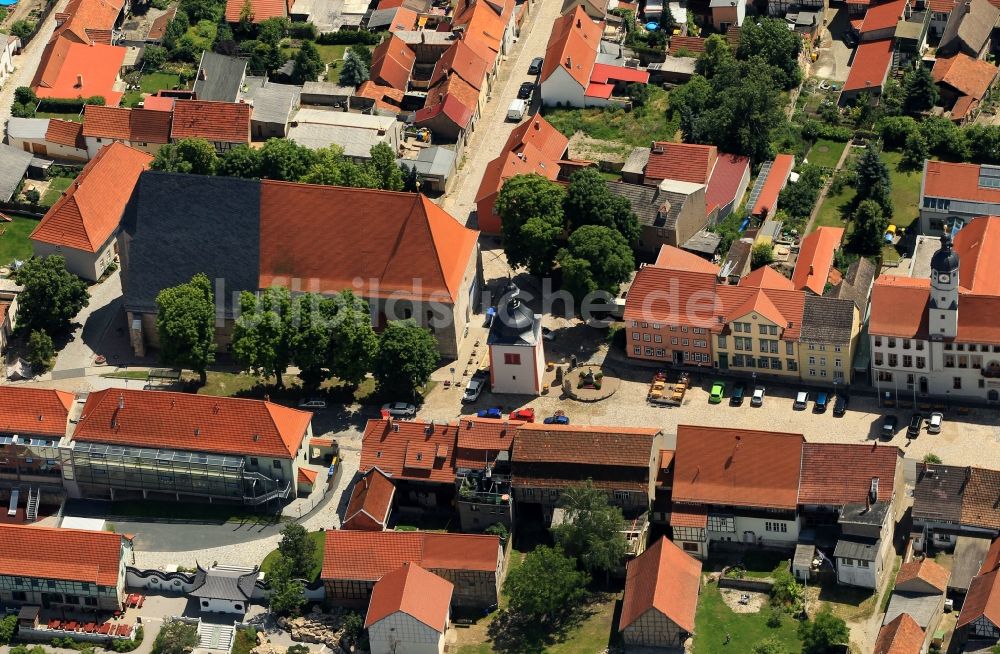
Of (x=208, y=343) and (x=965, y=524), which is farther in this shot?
(x=208, y=343)

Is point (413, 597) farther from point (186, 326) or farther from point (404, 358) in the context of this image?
point (186, 326)

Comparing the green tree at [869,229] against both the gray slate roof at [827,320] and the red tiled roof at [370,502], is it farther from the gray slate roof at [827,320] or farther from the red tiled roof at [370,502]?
the red tiled roof at [370,502]

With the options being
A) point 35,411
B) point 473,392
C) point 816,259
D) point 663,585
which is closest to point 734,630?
point 663,585

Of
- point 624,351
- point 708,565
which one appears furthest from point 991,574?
point 624,351

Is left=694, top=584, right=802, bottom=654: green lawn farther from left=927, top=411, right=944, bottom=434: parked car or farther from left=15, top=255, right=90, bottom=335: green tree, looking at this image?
left=15, top=255, right=90, bottom=335: green tree

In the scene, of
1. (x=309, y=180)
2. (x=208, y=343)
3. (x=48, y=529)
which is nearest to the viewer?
(x=48, y=529)

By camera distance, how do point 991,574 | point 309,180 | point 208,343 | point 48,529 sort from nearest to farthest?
point 991,574
point 48,529
point 208,343
point 309,180

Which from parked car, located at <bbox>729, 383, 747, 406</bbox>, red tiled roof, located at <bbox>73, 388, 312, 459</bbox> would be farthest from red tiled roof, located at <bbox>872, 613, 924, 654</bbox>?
red tiled roof, located at <bbox>73, 388, 312, 459</bbox>

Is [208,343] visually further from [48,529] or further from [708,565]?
[708,565]
